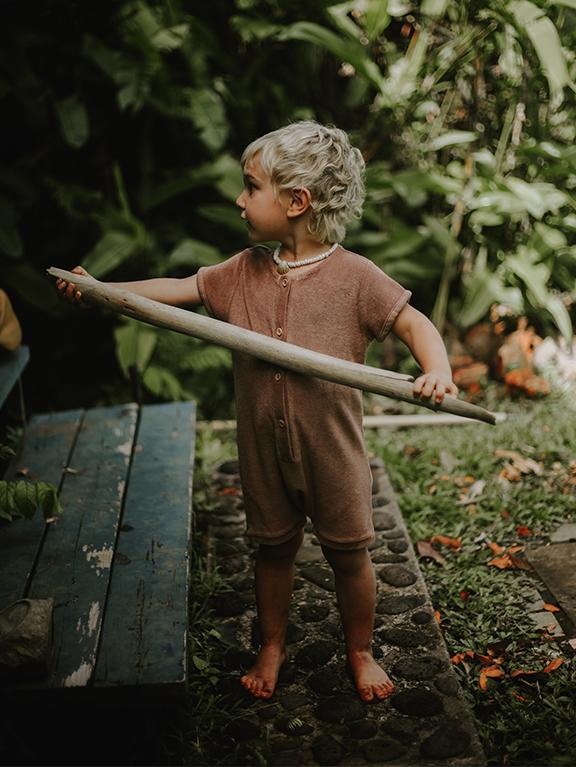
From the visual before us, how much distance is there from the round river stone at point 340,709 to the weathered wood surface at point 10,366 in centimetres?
155

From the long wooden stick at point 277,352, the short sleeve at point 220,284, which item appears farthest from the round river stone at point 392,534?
A: the short sleeve at point 220,284

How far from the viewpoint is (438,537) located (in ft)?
10.6

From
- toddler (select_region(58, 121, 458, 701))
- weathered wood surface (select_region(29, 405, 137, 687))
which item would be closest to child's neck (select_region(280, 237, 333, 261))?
toddler (select_region(58, 121, 458, 701))

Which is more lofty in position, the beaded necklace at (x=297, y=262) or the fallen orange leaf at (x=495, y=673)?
A: the beaded necklace at (x=297, y=262)

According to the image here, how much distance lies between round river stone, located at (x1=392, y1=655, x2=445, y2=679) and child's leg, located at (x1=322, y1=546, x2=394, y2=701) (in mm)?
80

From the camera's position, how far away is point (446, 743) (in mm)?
2080

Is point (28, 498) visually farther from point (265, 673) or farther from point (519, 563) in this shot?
point (519, 563)

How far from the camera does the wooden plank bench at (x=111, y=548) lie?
196cm

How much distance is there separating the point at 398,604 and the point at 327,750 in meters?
0.71

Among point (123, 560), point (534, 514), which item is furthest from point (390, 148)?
point (123, 560)

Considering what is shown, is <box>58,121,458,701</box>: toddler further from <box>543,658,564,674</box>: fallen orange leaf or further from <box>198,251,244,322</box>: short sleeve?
<box>543,658,564,674</box>: fallen orange leaf

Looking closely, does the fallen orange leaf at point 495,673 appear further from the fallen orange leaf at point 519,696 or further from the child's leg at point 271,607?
the child's leg at point 271,607

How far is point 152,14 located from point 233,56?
0.72 metres

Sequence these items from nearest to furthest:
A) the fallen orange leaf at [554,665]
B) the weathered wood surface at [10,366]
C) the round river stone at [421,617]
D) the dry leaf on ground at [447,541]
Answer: the fallen orange leaf at [554,665] → the round river stone at [421,617] → the weathered wood surface at [10,366] → the dry leaf on ground at [447,541]
